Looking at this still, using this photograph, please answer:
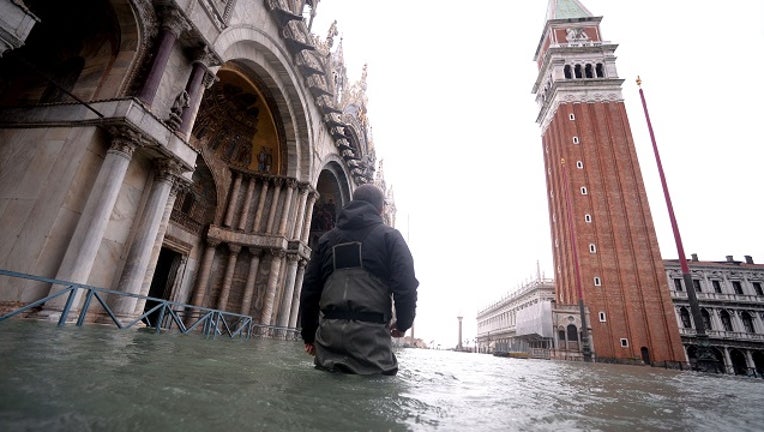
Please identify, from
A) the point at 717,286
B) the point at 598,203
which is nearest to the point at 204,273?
the point at 598,203

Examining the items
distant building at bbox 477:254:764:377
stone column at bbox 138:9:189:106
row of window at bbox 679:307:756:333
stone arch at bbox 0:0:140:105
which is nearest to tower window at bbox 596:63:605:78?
distant building at bbox 477:254:764:377

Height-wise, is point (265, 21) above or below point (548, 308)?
above

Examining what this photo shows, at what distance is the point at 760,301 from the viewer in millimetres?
34219

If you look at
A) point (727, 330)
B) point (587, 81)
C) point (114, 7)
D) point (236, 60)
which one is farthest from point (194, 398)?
point (727, 330)

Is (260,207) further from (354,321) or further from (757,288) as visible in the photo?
(757,288)

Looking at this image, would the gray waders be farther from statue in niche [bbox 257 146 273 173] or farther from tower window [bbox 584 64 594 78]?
tower window [bbox 584 64 594 78]

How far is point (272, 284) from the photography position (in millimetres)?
12297

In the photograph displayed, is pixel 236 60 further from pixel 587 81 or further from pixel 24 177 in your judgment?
pixel 587 81

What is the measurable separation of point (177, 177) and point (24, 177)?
2258mm

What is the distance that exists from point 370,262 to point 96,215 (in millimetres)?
5412

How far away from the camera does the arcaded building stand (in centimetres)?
566

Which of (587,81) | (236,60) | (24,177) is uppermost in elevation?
(587,81)

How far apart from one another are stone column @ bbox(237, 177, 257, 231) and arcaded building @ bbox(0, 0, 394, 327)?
6 cm

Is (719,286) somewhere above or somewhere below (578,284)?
above
